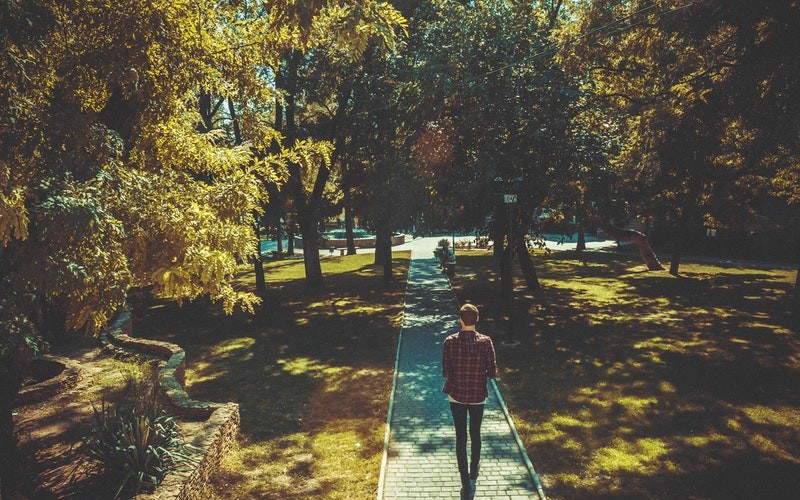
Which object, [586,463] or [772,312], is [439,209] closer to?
[772,312]

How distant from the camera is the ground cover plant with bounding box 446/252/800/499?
6289mm

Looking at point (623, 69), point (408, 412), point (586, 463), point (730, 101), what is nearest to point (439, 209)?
point (623, 69)

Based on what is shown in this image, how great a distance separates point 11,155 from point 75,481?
3732mm

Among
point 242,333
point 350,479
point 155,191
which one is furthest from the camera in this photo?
point 242,333

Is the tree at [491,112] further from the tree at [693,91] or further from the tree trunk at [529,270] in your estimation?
the tree trunk at [529,270]

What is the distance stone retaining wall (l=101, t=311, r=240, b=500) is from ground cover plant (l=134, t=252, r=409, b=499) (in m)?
0.25

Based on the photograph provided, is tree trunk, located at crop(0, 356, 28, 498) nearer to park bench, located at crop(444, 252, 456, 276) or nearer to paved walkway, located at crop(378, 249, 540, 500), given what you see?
paved walkway, located at crop(378, 249, 540, 500)

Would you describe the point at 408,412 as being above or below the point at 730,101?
below

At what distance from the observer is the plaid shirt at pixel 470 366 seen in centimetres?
561

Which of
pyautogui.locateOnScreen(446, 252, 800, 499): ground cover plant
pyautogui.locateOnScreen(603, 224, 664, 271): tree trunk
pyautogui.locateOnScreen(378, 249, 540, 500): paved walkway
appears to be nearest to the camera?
pyautogui.locateOnScreen(378, 249, 540, 500): paved walkway

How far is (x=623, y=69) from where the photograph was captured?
55.1 ft

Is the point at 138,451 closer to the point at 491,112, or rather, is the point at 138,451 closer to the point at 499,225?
the point at 499,225

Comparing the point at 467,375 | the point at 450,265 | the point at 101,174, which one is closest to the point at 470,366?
the point at 467,375

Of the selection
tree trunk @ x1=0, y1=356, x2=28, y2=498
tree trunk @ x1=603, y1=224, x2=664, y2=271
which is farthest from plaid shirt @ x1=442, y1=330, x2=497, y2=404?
tree trunk @ x1=603, y1=224, x2=664, y2=271
